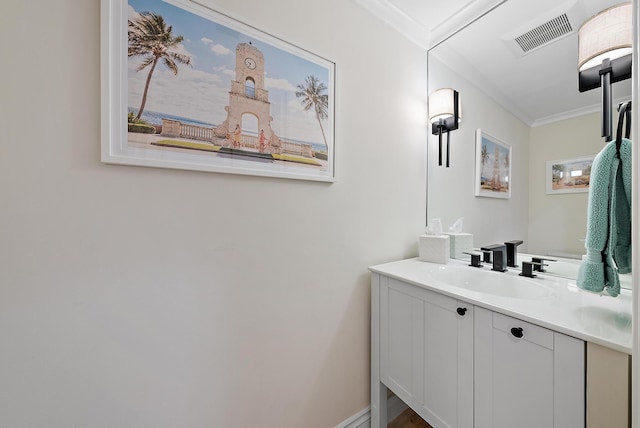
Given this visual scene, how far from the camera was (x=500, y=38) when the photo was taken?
1.22 m

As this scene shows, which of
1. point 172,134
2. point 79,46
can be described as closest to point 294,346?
point 172,134

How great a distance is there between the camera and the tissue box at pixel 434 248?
131cm

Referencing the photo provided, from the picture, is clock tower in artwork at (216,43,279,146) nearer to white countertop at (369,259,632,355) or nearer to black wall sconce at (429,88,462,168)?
white countertop at (369,259,632,355)

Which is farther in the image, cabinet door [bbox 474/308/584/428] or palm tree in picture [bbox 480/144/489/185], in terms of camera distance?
palm tree in picture [bbox 480/144/489/185]

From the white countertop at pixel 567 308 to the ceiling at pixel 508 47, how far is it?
73 cm

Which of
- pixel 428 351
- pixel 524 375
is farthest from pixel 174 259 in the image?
pixel 524 375

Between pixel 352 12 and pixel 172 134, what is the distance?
1111mm

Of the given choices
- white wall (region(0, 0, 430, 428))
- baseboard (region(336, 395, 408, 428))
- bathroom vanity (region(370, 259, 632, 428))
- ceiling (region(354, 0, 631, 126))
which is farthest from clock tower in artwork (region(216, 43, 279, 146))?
baseboard (region(336, 395, 408, 428))

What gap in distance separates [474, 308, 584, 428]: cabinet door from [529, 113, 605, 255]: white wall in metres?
0.62

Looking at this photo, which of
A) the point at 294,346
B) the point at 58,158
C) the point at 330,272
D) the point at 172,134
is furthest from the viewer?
the point at 330,272

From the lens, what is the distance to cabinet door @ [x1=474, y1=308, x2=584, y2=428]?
1.97 ft

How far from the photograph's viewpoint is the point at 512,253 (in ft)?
3.90

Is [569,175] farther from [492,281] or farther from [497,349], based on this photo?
[497,349]

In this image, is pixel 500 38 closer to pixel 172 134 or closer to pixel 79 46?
pixel 172 134
